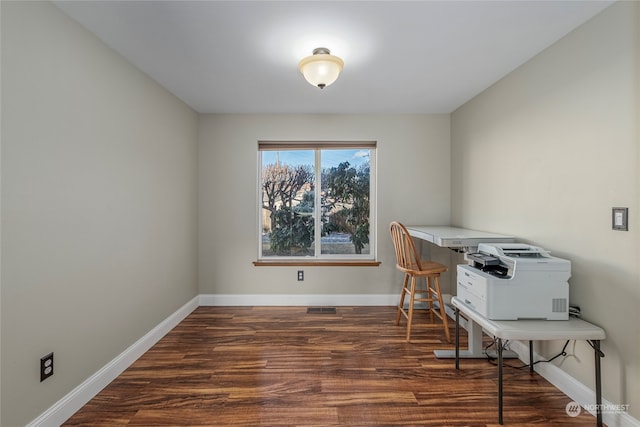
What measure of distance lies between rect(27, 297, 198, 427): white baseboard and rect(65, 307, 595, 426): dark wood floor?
5cm

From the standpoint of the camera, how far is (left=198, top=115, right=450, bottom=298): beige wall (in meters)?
3.46

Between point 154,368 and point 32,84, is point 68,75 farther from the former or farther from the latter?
point 154,368

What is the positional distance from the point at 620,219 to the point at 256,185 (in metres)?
3.04

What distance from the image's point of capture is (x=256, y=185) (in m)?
3.48

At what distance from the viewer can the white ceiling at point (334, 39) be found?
1.62 meters

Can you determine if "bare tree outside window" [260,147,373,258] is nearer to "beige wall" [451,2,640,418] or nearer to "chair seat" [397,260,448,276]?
"chair seat" [397,260,448,276]

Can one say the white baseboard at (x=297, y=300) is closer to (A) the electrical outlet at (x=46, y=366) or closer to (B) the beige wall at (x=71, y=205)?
(B) the beige wall at (x=71, y=205)

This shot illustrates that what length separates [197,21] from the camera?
1722mm

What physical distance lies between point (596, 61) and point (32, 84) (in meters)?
3.00

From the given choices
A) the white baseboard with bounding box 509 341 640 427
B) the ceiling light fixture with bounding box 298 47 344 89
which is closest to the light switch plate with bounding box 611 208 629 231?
the white baseboard with bounding box 509 341 640 427

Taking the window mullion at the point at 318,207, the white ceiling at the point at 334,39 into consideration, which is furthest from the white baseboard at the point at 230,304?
the white ceiling at the point at 334,39

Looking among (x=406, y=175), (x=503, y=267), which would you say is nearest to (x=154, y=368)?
(x=503, y=267)

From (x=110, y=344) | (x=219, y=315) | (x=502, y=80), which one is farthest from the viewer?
(x=219, y=315)

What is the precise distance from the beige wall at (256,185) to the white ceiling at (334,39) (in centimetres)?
67
